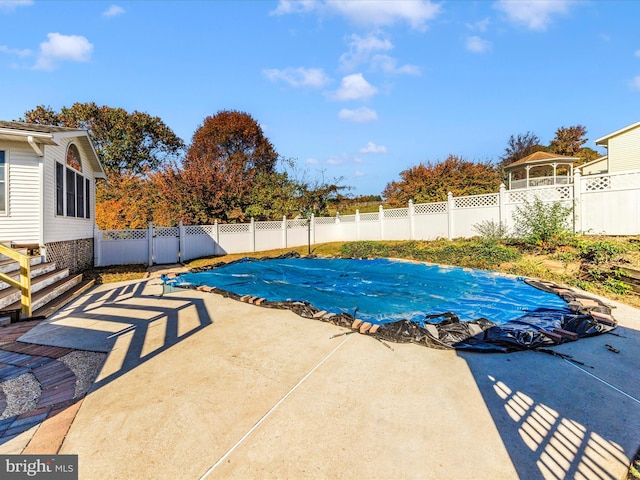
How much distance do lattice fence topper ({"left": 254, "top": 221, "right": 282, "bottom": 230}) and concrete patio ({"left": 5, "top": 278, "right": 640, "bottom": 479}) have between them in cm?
1033

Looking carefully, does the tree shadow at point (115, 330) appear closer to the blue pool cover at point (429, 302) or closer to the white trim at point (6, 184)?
the blue pool cover at point (429, 302)

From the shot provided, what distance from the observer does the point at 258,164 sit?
2419 cm

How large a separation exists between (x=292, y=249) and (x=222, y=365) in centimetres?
1187

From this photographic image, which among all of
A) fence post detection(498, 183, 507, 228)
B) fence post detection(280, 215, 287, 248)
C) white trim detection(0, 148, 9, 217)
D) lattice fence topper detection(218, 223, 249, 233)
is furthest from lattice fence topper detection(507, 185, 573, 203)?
white trim detection(0, 148, 9, 217)

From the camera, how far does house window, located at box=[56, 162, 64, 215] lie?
685cm

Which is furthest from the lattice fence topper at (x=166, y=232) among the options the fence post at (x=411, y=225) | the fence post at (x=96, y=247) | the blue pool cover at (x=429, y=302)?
the fence post at (x=411, y=225)

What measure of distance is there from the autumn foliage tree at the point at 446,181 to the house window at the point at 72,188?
14795 mm

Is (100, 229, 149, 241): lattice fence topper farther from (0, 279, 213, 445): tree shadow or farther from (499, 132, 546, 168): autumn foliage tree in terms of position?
(499, 132, 546, 168): autumn foliage tree

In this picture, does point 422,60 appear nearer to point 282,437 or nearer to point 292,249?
point 292,249

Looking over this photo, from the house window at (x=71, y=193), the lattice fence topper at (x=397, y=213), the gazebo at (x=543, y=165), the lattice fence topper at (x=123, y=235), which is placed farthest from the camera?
the gazebo at (x=543, y=165)

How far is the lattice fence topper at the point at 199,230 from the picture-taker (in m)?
11.9

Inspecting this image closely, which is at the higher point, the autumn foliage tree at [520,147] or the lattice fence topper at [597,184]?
the autumn foliage tree at [520,147]

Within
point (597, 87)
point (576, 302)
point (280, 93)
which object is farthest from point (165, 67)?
point (597, 87)

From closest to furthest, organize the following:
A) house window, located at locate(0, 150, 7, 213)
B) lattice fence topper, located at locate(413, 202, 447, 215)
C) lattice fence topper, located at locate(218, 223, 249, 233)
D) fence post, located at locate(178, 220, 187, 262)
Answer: house window, located at locate(0, 150, 7, 213)
fence post, located at locate(178, 220, 187, 262)
lattice fence topper, located at locate(413, 202, 447, 215)
lattice fence topper, located at locate(218, 223, 249, 233)
